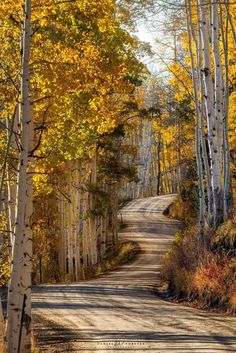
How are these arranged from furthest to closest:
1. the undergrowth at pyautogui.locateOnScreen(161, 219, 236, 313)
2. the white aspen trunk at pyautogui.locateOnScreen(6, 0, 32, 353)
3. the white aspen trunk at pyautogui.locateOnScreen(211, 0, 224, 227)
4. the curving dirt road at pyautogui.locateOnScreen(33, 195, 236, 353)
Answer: the white aspen trunk at pyautogui.locateOnScreen(211, 0, 224, 227) → the undergrowth at pyautogui.locateOnScreen(161, 219, 236, 313) → the curving dirt road at pyautogui.locateOnScreen(33, 195, 236, 353) → the white aspen trunk at pyautogui.locateOnScreen(6, 0, 32, 353)

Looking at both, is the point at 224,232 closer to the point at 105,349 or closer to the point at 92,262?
the point at 105,349

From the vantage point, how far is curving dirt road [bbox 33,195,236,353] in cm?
899

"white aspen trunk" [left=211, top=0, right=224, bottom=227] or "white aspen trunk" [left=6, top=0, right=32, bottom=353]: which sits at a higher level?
"white aspen trunk" [left=211, top=0, right=224, bottom=227]

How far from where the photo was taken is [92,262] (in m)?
26.9

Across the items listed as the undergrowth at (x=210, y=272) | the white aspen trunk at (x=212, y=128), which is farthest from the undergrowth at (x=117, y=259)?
the white aspen trunk at (x=212, y=128)

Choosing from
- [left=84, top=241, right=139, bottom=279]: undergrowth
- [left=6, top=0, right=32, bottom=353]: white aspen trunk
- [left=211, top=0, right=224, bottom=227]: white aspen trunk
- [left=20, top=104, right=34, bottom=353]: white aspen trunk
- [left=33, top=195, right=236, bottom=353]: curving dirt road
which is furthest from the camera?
[left=84, top=241, right=139, bottom=279]: undergrowth

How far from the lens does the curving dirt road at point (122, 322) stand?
8992mm

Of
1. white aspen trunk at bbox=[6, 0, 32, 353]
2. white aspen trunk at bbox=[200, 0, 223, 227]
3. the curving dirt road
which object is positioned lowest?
the curving dirt road

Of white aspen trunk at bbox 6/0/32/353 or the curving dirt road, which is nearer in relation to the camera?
white aspen trunk at bbox 6/0/32/353

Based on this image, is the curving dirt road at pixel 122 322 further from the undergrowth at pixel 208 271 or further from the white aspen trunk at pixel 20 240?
the white aspen trunk at pixel 20 240

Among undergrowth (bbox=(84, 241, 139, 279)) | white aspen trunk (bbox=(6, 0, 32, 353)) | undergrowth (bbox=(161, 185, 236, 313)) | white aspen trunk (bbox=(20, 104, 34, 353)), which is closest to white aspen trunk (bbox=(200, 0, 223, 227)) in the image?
undergrowth (bbox=(161, 185, 236, 313))

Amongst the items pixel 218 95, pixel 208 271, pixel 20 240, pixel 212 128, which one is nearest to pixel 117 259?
pixel 208 271

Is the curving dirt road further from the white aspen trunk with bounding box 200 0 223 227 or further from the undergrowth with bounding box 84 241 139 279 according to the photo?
the undergrowth with bounding box 84 241 139 279

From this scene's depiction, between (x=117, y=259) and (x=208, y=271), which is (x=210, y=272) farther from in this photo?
(x=117, y=259)
